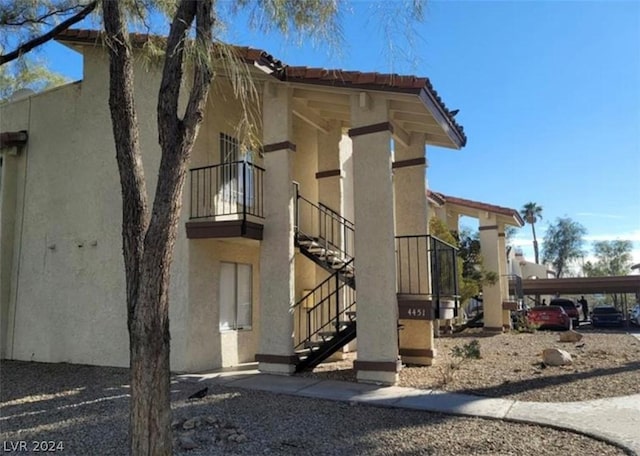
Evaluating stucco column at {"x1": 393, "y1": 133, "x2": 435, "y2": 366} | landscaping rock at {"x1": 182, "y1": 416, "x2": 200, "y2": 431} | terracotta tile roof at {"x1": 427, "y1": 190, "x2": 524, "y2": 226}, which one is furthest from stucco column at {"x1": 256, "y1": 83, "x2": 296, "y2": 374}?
terracotta tile roof at {"x1": 427, "y1": 190, "x2": 524, "y2": 226}

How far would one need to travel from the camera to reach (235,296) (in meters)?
12.0

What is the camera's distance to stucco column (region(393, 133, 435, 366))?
11453mm

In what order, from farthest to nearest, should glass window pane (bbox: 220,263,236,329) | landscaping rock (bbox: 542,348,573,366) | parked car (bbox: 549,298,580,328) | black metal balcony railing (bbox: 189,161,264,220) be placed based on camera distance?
parked car (bbox: 549,298,580,328)
glass window pane (bbox: 220,263,236,329)
landscaping rock (bbox: 542,348,573,366)
black metal balcony railing (bbox: 189,161,264,220)

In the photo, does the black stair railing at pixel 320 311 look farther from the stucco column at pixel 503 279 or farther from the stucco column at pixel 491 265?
the stucco column at pixel 503 279

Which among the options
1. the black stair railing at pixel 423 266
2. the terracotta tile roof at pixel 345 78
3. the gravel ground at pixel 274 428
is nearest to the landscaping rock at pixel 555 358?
the black stair railing at pixel 423 266

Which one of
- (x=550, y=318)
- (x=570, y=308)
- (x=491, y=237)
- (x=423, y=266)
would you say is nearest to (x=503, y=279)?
(x=491, y=237)

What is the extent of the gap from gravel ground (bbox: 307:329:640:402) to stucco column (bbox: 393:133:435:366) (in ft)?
1.92

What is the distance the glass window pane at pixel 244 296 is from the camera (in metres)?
12.2

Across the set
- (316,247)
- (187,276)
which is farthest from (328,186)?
(187,276)

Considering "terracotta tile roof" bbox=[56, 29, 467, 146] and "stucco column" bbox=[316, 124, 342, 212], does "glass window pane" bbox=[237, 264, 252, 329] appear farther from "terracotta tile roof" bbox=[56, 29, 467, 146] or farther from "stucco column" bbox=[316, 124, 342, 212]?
"terracotta tile roof" bbox=[56, 29, 467, 146]

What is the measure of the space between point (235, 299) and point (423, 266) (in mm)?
4405

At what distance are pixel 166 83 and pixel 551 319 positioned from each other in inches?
963

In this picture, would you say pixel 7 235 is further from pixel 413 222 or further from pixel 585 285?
pixel 585 285

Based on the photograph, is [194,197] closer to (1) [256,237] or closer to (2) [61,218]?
(1) [256,237]
